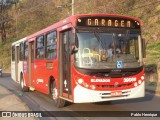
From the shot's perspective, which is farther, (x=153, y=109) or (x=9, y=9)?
(x=9, y=9)

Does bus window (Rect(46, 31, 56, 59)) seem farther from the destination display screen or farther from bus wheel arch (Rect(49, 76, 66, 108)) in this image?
the destination display screen

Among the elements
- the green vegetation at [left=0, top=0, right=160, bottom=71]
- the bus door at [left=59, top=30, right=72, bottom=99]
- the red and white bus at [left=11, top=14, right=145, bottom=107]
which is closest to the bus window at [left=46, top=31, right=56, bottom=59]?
the red and white bus at [left=11, top=14, right=145, bottom=107]

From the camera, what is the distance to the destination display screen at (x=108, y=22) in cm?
1127

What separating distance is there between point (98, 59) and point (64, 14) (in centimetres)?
5506

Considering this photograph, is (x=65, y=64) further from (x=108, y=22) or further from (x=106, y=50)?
(x=108, y=22)

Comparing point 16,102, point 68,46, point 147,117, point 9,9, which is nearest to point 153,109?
point 147,117

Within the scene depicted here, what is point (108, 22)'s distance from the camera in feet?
37.8

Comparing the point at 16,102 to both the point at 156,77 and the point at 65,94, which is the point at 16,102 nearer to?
the point at 65,94

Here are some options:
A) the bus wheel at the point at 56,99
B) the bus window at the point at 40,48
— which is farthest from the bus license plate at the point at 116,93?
the bus window at the point at 40,48

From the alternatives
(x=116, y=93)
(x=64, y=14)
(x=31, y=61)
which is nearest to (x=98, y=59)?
(x=116, y=93)

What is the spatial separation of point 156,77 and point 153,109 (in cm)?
1004

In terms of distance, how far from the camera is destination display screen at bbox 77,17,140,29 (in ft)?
37.0

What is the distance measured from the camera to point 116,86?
11.2 metres

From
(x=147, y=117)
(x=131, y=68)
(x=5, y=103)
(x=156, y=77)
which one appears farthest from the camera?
(x=156, y=77)
